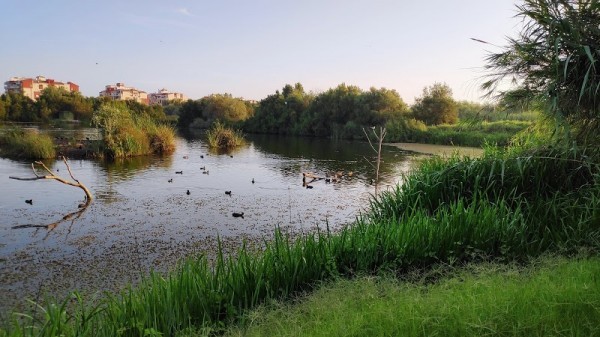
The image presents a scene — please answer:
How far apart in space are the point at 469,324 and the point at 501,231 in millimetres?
2625

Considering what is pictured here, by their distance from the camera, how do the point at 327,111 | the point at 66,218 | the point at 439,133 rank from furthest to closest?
the point at 327,111
the point at 439,133
the point at 66,218

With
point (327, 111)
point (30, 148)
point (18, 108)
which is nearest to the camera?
point (30, 148)

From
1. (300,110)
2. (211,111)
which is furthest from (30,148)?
(211,111)

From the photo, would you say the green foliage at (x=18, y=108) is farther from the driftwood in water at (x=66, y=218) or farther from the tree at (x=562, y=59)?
the tree at (x=562, y=59)

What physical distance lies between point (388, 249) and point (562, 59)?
2919mm

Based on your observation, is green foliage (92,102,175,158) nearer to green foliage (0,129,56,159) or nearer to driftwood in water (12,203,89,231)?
green foliage (0,129,56,159)

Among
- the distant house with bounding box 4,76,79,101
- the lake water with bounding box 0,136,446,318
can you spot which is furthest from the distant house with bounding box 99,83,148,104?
the lake water with bounding box 0,136,446,318

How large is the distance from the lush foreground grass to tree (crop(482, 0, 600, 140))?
2140 mm

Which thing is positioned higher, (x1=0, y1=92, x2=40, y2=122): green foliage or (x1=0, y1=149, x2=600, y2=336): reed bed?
(x1=0, y1=92, x2=40, y2=122): green foliage

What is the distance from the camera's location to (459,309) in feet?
8.20

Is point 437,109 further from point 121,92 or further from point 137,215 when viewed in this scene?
point 121,92

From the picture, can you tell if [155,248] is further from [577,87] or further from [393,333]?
[577,87]

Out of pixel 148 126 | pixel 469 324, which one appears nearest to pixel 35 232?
pixel 469 324

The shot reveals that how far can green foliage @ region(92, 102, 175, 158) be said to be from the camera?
66.3 ft
